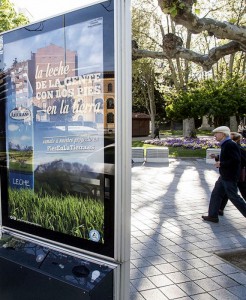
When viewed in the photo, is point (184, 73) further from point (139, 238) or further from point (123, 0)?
point (123, 0)

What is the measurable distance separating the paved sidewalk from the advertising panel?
1.79 meters

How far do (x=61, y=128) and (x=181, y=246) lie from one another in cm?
366

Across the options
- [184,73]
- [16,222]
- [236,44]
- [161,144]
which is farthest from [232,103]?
[16,222]

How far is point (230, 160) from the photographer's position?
20.1ft

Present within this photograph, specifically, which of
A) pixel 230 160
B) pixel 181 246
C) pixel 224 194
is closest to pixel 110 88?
pixel 181 246

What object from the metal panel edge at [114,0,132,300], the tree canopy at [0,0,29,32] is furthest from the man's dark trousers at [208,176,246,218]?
the tree canopy at [0,0,29,32]

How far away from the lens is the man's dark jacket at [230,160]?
20.0 feet

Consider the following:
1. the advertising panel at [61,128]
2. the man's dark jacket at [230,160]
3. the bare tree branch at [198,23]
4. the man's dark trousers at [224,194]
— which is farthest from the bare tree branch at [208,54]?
the advertising panel at [61,128]

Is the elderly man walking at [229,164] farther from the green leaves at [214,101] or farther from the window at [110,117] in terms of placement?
the green leaves at [214,101]

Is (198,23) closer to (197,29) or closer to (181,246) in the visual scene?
(197,29)

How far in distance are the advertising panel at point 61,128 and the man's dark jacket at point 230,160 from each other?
4137 mm

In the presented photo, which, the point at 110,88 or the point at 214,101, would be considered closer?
the point at 110,88

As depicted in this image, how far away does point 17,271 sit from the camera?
2637 millimetres

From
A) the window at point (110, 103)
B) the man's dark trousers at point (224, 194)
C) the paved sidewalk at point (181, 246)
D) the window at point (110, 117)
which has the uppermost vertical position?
the window at point (110, 103)
